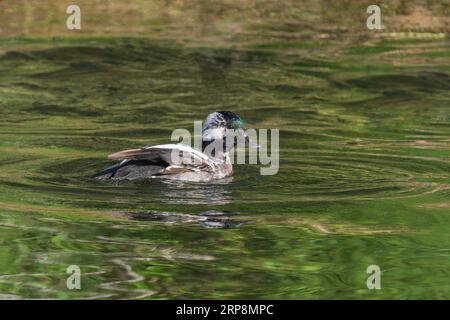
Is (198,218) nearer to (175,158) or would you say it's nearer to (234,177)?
(175,158)

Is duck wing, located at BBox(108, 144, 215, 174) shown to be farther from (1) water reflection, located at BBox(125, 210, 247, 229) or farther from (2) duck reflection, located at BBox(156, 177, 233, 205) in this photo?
(1) water reflection, located at BBox(125, 210, 247, 229)

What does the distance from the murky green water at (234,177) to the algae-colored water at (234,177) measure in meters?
0.03

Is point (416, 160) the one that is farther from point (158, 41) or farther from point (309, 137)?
point (158, 41)

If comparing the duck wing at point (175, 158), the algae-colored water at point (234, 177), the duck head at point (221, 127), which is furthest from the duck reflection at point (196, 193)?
the duck head at point (221, 127)

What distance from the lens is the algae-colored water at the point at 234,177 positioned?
862cm

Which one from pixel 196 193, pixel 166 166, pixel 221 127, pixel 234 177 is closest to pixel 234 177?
pixel 234 177

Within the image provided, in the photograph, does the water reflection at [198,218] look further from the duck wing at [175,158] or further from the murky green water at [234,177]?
the duck wing at [175,158]

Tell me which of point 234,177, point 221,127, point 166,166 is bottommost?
point 234,177

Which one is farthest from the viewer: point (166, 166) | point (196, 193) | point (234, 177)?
point (234, 177)

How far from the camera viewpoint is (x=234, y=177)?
12.3 meters

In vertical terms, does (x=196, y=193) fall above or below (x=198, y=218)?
above

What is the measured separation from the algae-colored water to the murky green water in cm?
3

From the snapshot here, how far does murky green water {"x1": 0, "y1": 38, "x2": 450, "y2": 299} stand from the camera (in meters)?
8.62

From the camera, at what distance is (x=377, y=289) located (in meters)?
8.27
